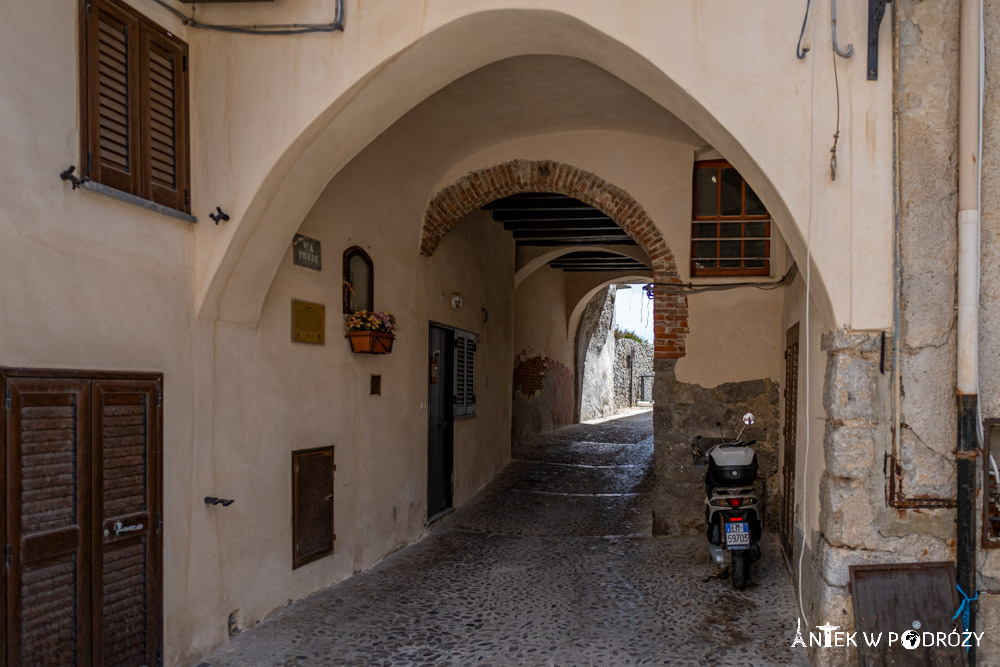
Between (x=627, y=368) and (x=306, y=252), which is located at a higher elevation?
(x=306, y=252)

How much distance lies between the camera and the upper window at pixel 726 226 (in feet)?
21.6

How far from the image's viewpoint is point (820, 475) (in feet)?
12.6

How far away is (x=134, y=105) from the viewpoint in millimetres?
3678

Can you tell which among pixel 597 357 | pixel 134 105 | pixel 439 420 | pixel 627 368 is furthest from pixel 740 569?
pixel 627 368

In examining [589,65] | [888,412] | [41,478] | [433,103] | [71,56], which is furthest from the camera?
[433,103]

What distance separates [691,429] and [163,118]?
15.9 ft

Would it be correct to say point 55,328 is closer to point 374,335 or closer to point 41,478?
point 41,478

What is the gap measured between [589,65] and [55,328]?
3.85m

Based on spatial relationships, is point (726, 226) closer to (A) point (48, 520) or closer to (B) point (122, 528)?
(B) point (122, 528)

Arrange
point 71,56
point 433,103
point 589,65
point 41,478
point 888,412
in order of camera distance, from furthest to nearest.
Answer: point 433,103
point 589,65
point 888,412
point 71,56
point 41,478

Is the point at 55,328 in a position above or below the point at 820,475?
above

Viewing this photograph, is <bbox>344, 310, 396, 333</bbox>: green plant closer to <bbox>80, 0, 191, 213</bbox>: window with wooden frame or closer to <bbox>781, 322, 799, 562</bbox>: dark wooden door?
<bbox>80, 0, 191, 213</bbox>: window with wooden frame

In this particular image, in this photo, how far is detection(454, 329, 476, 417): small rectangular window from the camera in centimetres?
834

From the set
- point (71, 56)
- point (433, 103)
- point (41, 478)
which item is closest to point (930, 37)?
point (433, 103)
